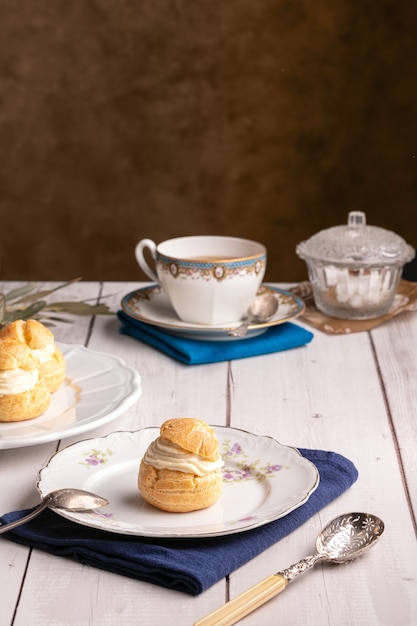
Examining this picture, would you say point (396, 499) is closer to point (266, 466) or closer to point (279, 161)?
point (266, 466)

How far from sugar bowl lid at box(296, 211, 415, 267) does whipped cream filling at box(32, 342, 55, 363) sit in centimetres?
61

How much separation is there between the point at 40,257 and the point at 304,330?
2.07m

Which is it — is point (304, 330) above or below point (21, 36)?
below

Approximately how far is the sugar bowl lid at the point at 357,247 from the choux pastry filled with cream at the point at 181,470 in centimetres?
80

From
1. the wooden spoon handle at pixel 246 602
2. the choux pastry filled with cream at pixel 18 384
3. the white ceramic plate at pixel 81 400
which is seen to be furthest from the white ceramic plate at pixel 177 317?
the wooden spoon handle at pixel 246 602

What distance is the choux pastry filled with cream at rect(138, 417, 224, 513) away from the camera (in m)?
0.93

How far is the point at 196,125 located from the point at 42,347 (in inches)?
85.7

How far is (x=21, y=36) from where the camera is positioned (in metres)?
3.25

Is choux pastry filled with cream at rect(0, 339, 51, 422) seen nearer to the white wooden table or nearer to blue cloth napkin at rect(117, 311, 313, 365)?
the white wooden table

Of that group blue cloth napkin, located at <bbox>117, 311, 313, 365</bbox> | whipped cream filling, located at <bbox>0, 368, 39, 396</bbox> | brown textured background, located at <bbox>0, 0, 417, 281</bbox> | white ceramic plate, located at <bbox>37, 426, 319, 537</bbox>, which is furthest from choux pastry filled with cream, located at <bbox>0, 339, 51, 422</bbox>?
brown textured background, located at <bbox>0, 0, 417, 281</bbox>

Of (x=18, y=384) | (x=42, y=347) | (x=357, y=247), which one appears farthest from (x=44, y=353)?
(x=357, y=247)

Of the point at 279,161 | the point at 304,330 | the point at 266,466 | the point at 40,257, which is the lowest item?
the point at 40,257

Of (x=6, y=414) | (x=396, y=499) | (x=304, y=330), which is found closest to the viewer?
(x=396, y=499)

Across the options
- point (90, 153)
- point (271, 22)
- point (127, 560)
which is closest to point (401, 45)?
point (271, 22)
